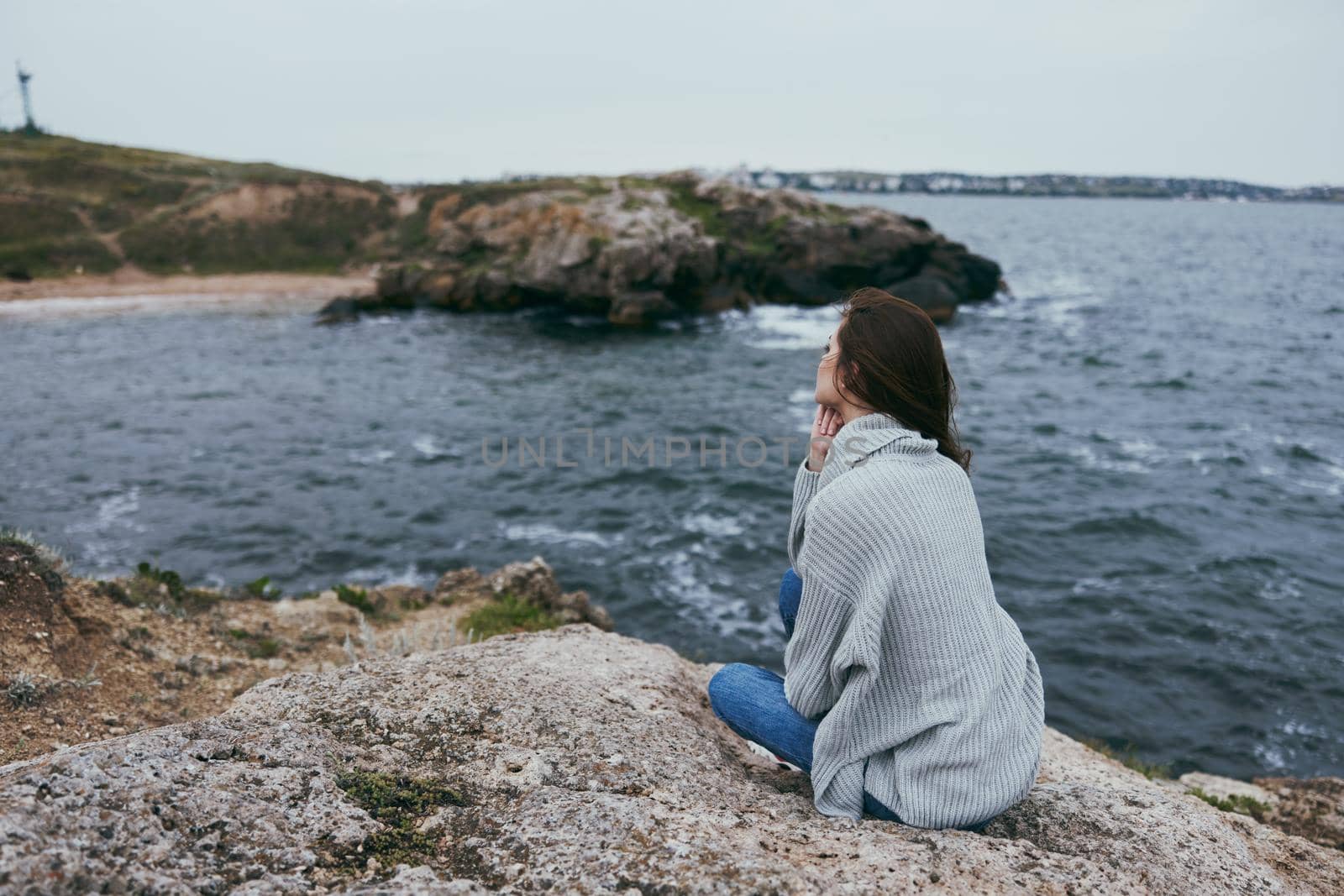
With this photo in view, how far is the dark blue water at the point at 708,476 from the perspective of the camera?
12242 mm

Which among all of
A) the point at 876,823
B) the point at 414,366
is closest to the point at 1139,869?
the point at 876,823

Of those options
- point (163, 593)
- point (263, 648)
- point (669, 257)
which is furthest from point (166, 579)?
point (669, 257)

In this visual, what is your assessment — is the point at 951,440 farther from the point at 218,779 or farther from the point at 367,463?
the point at 367,463

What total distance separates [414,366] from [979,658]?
30.2 metres

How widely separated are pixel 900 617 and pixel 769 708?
929 millimetres

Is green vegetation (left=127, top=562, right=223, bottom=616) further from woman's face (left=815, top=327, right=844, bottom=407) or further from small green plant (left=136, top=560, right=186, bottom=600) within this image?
woman's face (left=815, top=327, right=844, bottom=407)

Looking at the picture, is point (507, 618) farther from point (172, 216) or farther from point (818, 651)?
point (172, 216)

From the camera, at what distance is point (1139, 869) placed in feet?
10.5

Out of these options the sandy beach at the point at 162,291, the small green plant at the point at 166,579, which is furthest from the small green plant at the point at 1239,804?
the sandy beach at the point at 162,291

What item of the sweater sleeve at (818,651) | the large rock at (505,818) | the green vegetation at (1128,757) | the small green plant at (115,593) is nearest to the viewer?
the large rock at (505,818)

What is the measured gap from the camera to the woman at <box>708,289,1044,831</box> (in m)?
3.13

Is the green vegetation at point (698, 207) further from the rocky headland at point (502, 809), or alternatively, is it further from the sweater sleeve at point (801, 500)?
the sweater sleeve at point (801, 500)

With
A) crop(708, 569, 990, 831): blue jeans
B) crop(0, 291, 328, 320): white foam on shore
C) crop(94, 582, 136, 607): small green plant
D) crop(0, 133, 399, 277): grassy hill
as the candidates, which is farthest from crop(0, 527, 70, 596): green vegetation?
crop(0, 133, 399, 277): grassy hill

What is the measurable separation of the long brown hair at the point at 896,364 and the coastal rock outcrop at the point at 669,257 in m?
35.8
